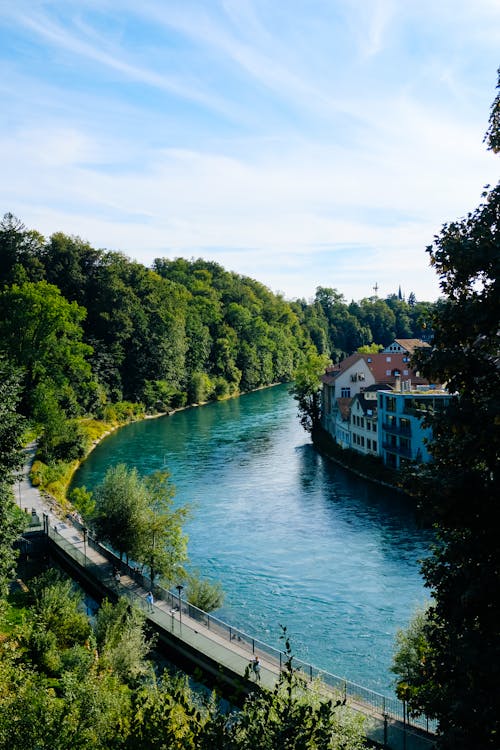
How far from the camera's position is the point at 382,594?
89.2 feet

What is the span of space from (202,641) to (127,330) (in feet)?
211

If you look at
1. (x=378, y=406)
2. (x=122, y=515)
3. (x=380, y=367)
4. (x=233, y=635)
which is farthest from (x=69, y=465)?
(x=233, y=635)

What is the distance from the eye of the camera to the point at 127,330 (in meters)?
81.9

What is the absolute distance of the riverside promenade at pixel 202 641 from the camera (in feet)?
53.7

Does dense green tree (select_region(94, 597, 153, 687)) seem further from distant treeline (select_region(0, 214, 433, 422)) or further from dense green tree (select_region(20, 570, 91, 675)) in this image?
distant treeline (select_region(0, 214, 433, 422))

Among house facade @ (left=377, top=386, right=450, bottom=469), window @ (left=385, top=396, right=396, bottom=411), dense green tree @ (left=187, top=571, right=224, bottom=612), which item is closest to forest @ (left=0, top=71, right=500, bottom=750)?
dense green tree @ (left=187, top=571, right=224, bottom=612)

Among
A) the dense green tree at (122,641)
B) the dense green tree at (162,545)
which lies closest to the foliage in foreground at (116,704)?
the dense green tree at (122,641)

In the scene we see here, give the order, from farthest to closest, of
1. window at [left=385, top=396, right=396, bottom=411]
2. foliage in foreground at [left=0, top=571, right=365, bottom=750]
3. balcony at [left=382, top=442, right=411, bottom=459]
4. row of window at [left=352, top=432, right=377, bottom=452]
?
row of window at [left=352, top=432, right=377, bottom=452], window at [left=385, top=396, right=396, bottom=411], balcony at [left=382, top=442, right=411, bottom=459], foliage in foreground at [left=0, top=571, right=365, bottom=750]

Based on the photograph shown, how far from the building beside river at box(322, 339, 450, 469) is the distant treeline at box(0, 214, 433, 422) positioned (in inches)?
453

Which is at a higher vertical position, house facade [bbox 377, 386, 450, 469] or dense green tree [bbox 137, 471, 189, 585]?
house facade [bbox 377, 386, 450, 469]

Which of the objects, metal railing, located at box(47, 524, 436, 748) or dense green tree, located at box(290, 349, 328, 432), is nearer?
metal railing, located at box(47, 524, 436, 748)

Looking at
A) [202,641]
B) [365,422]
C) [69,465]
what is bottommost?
[202,641]

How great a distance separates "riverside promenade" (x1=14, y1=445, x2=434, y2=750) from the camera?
16.4 meters

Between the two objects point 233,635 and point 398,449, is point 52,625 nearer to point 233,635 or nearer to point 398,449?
point 233,635
